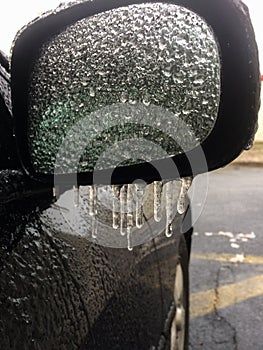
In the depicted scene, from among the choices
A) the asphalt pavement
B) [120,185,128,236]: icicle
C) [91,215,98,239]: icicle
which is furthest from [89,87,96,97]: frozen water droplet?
the asphalt pavement

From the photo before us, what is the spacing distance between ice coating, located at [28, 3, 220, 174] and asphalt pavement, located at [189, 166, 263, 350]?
3059 millimetres

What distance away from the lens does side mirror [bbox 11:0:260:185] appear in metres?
0.84

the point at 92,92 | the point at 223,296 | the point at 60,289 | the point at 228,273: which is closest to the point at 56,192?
the point at 60,289

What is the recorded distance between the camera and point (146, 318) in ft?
6.57

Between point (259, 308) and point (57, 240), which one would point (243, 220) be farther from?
point (57, 240)

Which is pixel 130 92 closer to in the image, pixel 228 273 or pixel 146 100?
pixel 146 100

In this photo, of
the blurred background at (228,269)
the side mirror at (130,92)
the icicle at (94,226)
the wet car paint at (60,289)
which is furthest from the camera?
the blurred background at (228,269)

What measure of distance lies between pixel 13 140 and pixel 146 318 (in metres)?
1.17

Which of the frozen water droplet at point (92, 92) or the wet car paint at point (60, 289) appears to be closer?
the frozen water droplet at point (92, 92)

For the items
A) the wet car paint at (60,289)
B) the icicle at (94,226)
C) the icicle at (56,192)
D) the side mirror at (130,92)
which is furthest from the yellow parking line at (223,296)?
the side mirror at (130,92)

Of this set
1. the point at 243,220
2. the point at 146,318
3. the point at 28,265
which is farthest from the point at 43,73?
the point at 243,220

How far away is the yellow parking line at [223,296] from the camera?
432 centimetres

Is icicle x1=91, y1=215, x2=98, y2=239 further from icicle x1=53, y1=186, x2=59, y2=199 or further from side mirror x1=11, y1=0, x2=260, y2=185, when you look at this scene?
side mirror x1=11, y1=0, x2=260, y2=185

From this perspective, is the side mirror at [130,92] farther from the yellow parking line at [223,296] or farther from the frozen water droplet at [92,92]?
the yellow parking line at [223,296]
